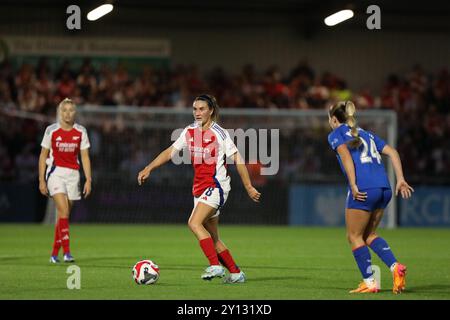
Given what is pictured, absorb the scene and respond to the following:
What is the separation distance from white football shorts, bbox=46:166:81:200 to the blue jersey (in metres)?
4.90

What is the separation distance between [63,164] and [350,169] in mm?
5225

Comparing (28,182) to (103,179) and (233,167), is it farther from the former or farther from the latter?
(233,167)

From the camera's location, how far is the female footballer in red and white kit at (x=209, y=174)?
9.97 metres

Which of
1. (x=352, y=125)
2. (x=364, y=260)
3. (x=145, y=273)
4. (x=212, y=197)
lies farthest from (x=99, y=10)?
(x=364, y=260)

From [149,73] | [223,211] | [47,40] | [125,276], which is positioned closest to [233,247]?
[125,276]

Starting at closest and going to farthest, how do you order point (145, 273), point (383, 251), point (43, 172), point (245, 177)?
point (383, 251)
point (145, 273)
point (245, 177)
point (43, 172)

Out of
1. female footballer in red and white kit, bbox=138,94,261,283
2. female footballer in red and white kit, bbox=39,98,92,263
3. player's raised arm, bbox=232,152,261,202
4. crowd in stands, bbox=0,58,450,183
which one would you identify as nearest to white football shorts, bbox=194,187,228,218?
female footballer in red and white kit, bbox=138,94,261,283

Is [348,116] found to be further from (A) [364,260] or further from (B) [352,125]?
(A) [364,260]

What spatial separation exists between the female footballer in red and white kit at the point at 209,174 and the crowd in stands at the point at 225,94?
46.7 feet

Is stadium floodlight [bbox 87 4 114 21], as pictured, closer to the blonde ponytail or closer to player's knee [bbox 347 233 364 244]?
the blonde ponytail

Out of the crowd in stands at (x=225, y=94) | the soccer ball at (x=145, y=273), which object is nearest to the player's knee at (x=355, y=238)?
the soccer ball at (x=145, y=273)

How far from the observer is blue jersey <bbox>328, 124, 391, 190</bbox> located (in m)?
9.24

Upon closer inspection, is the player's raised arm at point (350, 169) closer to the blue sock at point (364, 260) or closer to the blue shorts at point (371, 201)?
the blue shorts at point (371, 201)

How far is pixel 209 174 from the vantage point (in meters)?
10.1
